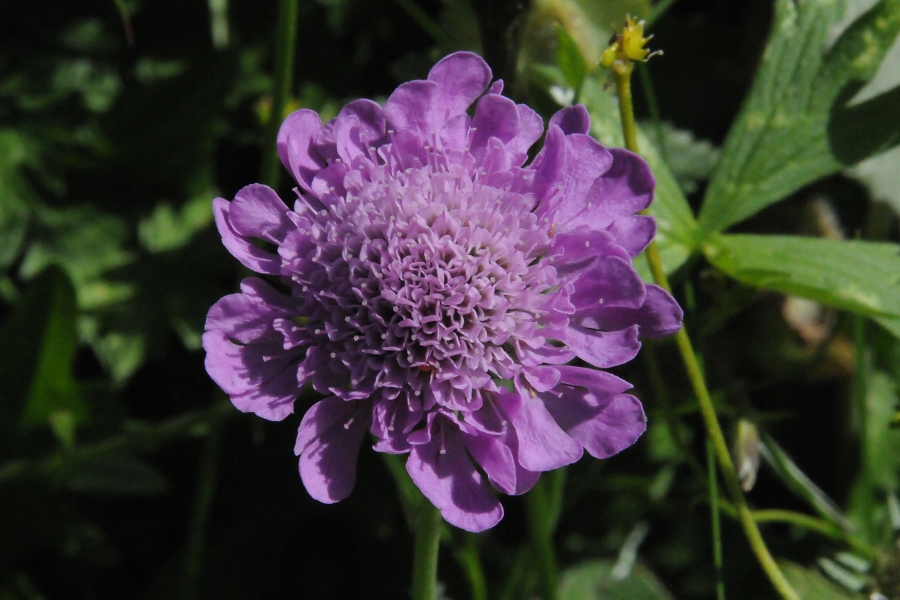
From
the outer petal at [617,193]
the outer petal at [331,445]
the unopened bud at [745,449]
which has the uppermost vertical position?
the outer petal at [617,193]

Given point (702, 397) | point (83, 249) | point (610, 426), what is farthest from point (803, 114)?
point (83, 249)

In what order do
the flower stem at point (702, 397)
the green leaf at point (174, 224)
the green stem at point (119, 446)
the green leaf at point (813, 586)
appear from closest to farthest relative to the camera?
1. the flower stem at point (702, 397)
2. the green leaf at point (813, 586)
3. the green stem at point (119, 446)
4. the green leaf at point (174, 224)

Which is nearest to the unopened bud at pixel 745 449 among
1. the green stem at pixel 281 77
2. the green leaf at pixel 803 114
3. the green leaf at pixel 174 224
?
the green leaf at pixel 803 114

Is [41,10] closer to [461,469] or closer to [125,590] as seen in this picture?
[125,590]

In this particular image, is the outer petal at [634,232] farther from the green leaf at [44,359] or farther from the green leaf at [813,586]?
the green leaf at [44,359]

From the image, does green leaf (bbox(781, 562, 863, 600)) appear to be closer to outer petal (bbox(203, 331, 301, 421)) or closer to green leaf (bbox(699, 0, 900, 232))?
green leaf (bbox(699, 0, 900, 232))

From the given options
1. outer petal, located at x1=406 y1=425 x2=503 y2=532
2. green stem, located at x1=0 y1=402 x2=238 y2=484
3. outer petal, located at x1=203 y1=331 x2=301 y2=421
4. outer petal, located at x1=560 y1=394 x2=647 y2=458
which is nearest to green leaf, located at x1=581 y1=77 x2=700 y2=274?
outer petal, located at x1=560 y1=394 x2=647 y2=458

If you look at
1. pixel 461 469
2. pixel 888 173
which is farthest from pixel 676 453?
Result: pixel 461 469
